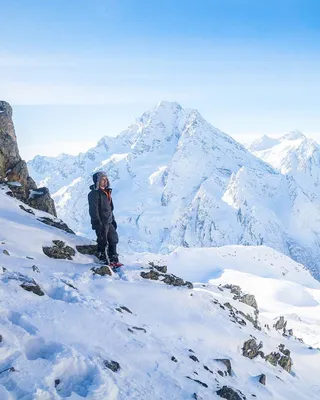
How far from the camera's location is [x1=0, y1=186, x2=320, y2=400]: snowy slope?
6.32 meters

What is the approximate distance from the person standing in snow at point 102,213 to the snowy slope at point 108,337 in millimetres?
837

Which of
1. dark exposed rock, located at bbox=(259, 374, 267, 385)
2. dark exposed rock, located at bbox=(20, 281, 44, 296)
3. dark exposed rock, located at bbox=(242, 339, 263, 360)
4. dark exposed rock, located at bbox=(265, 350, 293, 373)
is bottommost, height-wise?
dark exposed rock, located at bbox=(265, 350, 293, 373)

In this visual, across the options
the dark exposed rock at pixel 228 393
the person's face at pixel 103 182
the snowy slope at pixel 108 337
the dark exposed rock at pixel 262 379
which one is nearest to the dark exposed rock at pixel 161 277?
the snowy slope at pixel 108 337

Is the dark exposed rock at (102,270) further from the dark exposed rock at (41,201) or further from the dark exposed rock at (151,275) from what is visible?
the dark exposed rock at (41,201)

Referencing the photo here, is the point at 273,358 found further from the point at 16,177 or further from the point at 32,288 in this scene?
the point at 16,177

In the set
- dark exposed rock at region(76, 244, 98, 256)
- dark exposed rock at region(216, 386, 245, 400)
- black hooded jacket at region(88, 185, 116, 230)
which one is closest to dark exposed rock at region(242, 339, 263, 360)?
dark exposed rock at region(216, 386, 245, 400)

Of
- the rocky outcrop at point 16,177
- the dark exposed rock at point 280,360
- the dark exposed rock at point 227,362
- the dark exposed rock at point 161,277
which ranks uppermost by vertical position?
the rocky outcrop at point 16,177

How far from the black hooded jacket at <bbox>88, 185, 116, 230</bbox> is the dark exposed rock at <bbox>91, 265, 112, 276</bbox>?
1570 millimetres

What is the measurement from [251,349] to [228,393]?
5.56 m

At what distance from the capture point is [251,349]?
43.7 ft

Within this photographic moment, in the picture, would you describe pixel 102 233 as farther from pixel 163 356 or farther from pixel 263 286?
pixel 263 286

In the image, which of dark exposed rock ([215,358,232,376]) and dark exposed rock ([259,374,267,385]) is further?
dark exposed rock ([259,374,267,385])

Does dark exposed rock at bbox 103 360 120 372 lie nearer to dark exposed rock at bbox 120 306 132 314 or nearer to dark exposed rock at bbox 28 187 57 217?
dark exposed rock at bbox 120 306 132 314

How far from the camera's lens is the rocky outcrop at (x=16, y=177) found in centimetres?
2283
